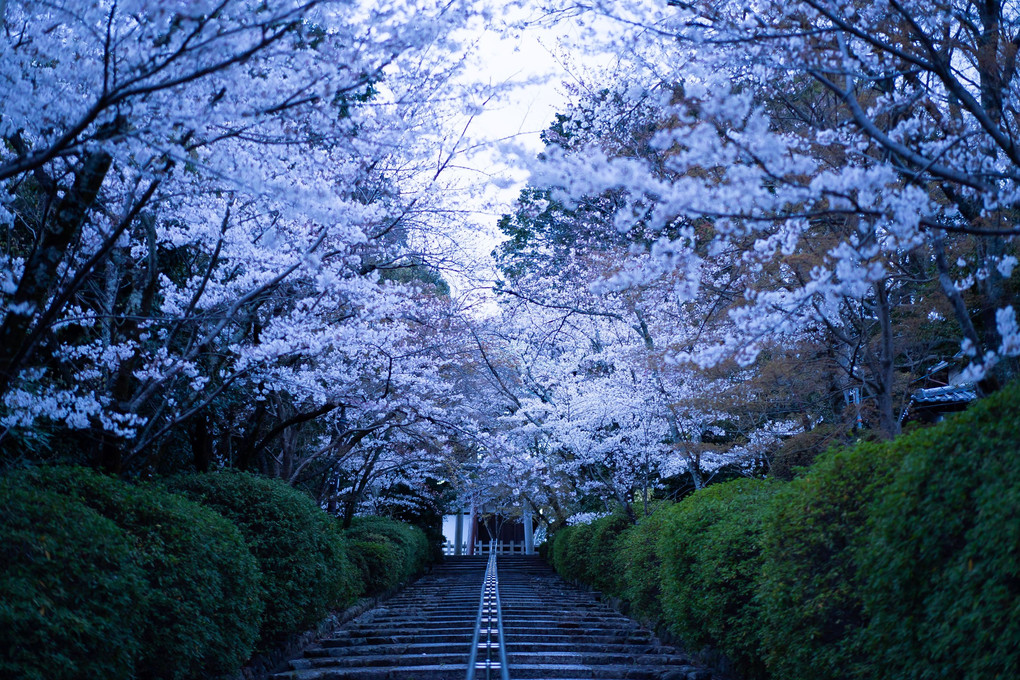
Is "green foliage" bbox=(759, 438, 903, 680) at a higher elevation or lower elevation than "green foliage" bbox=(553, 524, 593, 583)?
higher

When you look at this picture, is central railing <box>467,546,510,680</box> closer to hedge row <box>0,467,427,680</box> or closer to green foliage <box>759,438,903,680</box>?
hedge row <box>0,467,427,680</box>

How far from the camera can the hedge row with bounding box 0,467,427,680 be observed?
160 inches

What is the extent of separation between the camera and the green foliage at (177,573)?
17.7ft

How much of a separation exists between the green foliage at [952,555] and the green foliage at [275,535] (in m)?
5.84

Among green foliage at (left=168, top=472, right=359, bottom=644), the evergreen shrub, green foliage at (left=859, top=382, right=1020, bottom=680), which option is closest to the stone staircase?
the evergreen shrub

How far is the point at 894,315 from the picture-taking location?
31.1 feet

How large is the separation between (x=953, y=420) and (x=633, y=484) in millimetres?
13140

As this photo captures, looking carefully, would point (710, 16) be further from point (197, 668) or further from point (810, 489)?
point (197, 668)

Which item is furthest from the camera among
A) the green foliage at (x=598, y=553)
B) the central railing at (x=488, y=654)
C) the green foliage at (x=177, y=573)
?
the green foliage at (x=598, y=553)

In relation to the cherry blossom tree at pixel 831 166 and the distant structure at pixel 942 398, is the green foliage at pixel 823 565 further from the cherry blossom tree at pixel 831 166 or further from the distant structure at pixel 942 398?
the distant structure at pixel 942 398

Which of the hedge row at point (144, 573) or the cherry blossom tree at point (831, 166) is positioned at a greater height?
the cherry blossom tree at point (831, 166)

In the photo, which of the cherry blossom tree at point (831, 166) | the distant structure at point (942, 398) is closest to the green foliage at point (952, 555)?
the cherry blossom tree at point (831, 166)

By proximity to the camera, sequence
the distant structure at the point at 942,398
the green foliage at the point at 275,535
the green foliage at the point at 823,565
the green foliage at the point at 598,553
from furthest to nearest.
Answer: the green foliage at the point at 598,553
the distant structure at the point at 942,398
the green foliage at the point at 275,535
the green foliage at the point at 823,565

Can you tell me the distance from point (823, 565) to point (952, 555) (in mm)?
1575
